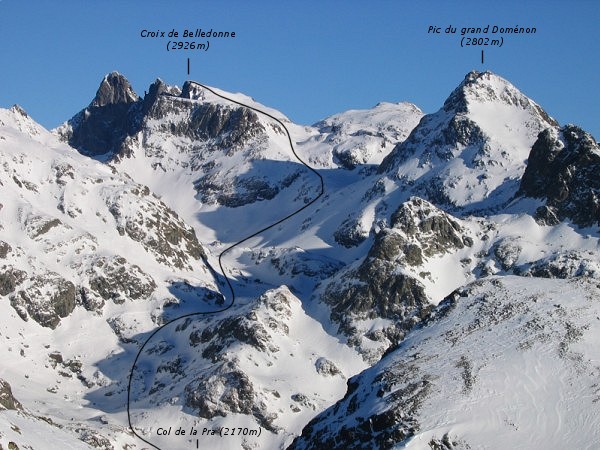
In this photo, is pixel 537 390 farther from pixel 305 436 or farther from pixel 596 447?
pixel 305 436

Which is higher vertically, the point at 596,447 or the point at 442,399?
the point at 442,399

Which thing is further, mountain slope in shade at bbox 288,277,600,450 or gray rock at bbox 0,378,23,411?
gray rock at bbox 0,378,23,411

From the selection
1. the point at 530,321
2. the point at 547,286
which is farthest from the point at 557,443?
the point at 547,286

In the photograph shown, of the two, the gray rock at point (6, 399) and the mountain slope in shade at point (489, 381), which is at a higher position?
the gray rock at point (6, 399)

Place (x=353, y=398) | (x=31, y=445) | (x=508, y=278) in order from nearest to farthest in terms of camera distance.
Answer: (x=31, y=445), (x=353, y=398), (x=508, y=278)

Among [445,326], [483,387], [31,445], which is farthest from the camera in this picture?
[445,326]

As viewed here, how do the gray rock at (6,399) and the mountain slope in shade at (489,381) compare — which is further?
the gray rock at (6,399)

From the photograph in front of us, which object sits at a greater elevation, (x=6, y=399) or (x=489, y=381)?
(x=6, y=399)

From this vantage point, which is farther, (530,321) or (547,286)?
(547,286)

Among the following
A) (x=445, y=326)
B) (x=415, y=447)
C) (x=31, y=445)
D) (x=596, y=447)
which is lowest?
(x=596, y=447)

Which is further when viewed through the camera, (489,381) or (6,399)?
(6,399)

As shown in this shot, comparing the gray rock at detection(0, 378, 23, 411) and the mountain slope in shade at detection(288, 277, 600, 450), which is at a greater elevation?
the gray rock at detection(0, 378, 23, 411)
